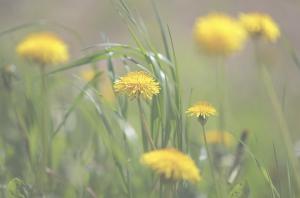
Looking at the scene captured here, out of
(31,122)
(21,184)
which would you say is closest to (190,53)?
(31,122)

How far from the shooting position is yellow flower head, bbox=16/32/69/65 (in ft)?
6.41

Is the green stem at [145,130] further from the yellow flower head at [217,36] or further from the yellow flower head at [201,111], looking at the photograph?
the yellow flower head at [217,36]

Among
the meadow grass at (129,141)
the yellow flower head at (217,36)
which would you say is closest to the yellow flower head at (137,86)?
the meadow grass at (129,141)

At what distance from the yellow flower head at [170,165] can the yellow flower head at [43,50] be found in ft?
2.69

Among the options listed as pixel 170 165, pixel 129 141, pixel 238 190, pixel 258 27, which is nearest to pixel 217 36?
pixel 258 27

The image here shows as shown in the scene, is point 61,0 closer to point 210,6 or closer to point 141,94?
point 210,6

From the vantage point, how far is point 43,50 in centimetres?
196

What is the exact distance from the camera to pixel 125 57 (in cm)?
165

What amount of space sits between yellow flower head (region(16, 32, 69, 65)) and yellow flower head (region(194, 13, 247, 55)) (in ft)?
1.37

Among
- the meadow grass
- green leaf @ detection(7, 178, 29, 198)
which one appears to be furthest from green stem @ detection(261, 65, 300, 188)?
green leaf @ detection(7, 178, 29, 198)

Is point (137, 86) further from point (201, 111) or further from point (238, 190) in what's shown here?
point (238, 190)

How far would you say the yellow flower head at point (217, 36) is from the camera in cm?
207

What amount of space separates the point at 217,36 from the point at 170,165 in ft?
3.10

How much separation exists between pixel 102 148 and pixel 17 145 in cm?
27
